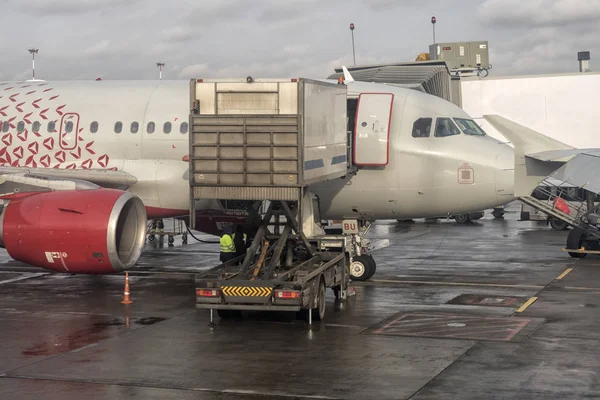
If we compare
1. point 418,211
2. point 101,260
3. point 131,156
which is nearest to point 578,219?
point 418,211

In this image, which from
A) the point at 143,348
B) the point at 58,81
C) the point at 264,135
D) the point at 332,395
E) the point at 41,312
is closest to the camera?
the point at 332,395

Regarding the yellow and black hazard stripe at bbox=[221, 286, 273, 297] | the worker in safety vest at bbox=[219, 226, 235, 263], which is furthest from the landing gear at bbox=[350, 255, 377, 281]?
the yellow and black hazard stripe at bbox=[221, 286, 273, 297]

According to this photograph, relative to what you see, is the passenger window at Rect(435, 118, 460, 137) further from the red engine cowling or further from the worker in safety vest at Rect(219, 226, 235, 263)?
the red engine cowling

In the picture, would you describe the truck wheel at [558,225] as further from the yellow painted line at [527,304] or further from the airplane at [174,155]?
the yellow painted line at [527,304]

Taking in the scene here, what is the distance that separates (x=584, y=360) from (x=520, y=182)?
548 inches

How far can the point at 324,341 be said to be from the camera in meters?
16.2

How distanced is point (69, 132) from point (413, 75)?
61.0 feet

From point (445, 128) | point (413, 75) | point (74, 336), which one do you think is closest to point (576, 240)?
point (445, 128)

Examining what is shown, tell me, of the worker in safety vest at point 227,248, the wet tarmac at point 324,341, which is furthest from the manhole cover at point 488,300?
the worker in safety vest at point 227,248

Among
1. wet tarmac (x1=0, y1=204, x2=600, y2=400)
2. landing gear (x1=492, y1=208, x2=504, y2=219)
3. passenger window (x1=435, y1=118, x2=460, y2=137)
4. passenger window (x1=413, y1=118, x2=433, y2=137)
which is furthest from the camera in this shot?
landing gear (x1=492, y1=208, x2=504, y2=219)

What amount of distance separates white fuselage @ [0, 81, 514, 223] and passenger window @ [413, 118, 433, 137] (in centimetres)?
12

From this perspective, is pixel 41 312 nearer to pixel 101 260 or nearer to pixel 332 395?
pixel 101 260

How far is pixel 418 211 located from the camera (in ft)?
79.8

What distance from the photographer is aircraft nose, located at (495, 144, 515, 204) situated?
23.4 metres
